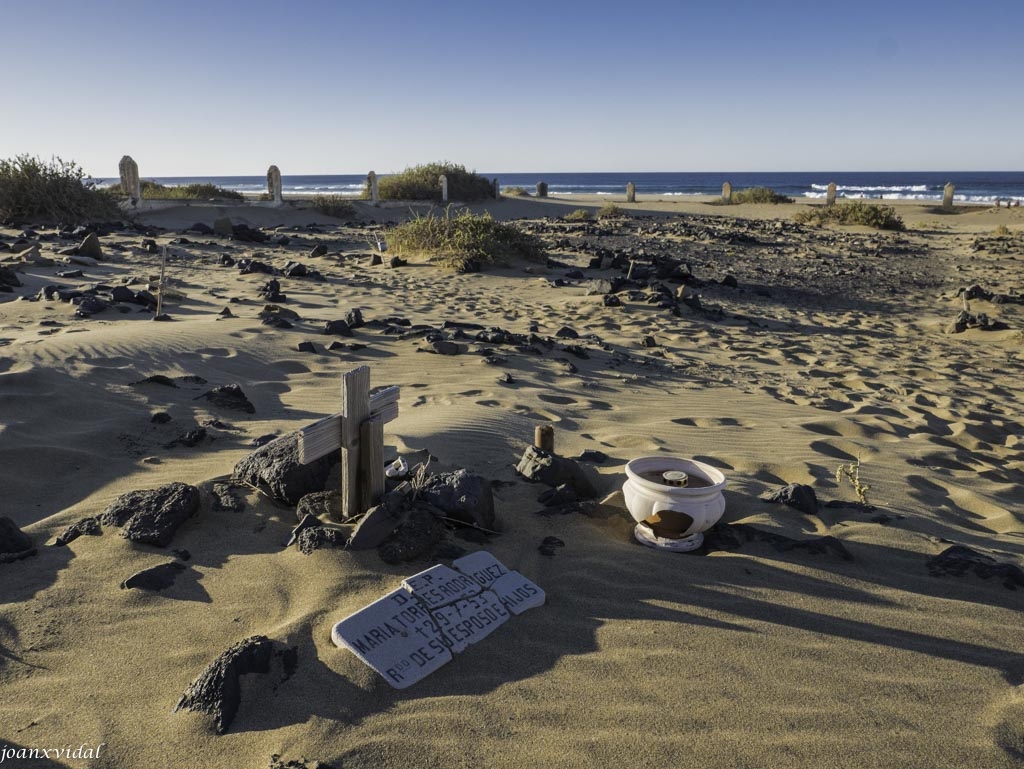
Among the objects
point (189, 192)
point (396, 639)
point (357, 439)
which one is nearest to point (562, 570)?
point (396, 639)

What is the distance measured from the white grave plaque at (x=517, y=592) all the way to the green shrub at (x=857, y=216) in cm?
2494

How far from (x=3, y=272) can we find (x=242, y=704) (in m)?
10.0

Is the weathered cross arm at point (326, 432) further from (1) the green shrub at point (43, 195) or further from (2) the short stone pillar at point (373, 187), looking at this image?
(2) the short stone pillar at point (373, 187)

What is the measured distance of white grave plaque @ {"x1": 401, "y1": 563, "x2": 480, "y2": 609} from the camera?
287cm

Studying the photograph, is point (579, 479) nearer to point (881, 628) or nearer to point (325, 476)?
point (325, 476)

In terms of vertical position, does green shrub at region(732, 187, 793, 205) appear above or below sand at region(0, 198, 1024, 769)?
above

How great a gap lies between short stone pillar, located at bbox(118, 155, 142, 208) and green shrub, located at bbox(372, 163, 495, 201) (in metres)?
9.91

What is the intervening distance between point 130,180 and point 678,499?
24.5 metres

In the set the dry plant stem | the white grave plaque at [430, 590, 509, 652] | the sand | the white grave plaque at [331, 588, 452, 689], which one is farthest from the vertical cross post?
the dry plant stem

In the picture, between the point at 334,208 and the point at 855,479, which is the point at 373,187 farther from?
the point at 855,479

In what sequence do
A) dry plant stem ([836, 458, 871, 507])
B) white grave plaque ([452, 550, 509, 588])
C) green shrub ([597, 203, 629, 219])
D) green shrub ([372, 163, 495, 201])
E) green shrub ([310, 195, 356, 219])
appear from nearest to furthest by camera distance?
white grave plaque ([452, 550, 509, 588])
dry plant stem ([836, 458, 871, 507])
green shrub ([310, 195, 356, 219])
green shrub ([597, 203, 629, 219])
green shrub ([372, 163, 495, 201])

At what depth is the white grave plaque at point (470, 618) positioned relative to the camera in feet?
8.87

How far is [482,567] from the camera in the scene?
313cm

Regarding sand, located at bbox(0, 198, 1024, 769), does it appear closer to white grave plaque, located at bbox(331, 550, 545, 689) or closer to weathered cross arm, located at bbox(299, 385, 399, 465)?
white grave plaque, located at bbox(331, 550, 545, 689)
